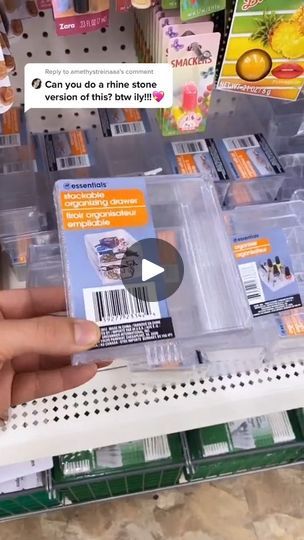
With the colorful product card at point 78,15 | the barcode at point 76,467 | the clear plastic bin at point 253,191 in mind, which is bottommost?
the barcode at point 76,467

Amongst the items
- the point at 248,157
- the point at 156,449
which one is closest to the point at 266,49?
the point at 248,157

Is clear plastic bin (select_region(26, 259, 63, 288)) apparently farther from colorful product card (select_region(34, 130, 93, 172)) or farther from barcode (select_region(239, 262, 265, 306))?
barcode (select_region(239, 262, 265, 306))

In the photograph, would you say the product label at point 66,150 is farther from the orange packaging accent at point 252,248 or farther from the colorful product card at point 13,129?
the orange packaging accent at point 252,248

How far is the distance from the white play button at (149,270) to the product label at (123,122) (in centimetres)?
32

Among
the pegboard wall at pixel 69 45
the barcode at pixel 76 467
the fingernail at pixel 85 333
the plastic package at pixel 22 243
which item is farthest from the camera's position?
the barcode at pixel 76 467

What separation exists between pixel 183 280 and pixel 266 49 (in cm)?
32

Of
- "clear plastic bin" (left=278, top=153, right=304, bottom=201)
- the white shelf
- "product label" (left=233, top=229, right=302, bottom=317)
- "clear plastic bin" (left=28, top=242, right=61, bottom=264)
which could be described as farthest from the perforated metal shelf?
"clear plastic bin" (left=278, top=153, right=304, bottom=201)

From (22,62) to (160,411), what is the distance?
1.93 feet

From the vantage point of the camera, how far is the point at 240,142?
89cm

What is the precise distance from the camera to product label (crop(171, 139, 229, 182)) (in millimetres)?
836

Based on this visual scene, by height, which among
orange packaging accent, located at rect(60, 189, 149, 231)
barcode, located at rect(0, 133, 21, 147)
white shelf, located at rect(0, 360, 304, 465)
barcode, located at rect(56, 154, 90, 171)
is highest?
barcode, located at rect(0, 133, 21, 147)

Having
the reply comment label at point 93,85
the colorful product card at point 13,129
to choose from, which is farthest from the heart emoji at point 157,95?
the colorful product card at point 13,129

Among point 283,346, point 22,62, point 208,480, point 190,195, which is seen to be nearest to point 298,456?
point 208,480

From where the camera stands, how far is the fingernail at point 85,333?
530 millimetres
